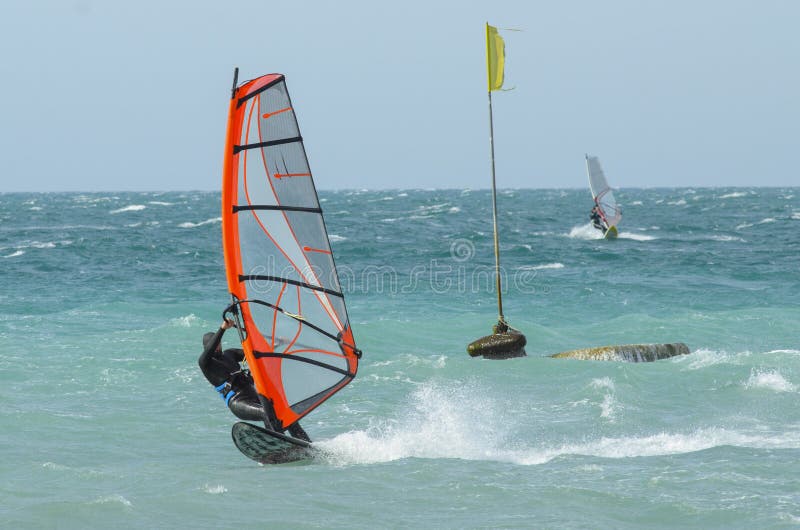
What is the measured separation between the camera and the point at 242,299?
8.00 meters

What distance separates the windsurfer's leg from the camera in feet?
27.3

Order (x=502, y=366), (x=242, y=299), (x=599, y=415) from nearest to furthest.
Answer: (x=242, y=299) < (x=599, y=415) < (x=502, y=366)

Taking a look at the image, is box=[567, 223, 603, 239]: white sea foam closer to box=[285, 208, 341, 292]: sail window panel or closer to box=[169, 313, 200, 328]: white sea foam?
box=[169, 313, 200, 328]: white sea foam

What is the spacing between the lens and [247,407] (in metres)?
8.37

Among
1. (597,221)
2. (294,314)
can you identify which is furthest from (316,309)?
(597,221)

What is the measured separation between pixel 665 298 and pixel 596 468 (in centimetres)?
1486

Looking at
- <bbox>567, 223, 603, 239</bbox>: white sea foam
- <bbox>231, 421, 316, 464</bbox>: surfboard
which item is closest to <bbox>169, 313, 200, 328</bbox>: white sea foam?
<bbox>231, 421, 316, 464</bbox>: surfboard

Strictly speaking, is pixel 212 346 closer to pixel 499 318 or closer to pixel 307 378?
pixel 307 378

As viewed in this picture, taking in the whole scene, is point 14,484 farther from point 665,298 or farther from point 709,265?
point 709,265

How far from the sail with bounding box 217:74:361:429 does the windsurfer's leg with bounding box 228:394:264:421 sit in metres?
0.18

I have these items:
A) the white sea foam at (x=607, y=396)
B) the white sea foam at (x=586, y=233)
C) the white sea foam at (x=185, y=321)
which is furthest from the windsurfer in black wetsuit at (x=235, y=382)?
the white sea foam at (x=586, y=233)

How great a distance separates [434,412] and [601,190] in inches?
1316

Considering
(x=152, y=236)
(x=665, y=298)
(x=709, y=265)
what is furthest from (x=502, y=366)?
(x=152, y=236)

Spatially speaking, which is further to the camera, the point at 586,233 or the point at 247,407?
the point at 586,233
